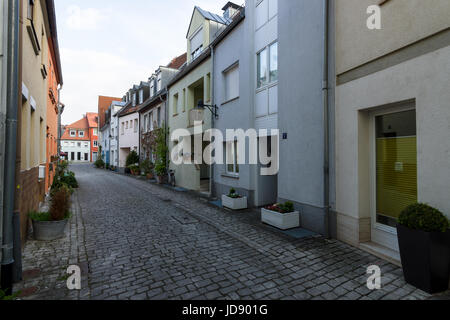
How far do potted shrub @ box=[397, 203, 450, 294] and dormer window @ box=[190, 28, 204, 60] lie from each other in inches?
517

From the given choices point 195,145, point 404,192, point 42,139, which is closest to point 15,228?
point 404,192

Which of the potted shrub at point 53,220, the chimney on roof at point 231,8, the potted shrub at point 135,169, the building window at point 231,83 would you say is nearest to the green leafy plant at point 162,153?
the potted shrub at point 135,169

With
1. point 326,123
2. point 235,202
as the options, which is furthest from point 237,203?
point 326,123

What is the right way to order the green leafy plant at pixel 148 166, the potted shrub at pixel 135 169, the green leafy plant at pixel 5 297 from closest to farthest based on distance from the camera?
the green leafy plant at pixel 5 297
the green leafy plant at pixel 148 166
the potted shrub at pixel 135 169

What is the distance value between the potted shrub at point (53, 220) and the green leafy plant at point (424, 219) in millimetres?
6213

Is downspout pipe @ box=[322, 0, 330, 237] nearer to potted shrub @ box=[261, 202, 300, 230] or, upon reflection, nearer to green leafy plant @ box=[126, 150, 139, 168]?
potted shrub @ box=[261, 202, 300, 230]

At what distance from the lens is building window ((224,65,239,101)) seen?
9523 millimetres

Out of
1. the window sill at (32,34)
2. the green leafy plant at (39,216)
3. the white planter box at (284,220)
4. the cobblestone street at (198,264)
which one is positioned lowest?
the cobblestone street at (198,264)

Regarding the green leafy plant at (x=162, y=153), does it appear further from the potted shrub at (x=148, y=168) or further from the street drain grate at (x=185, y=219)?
the street drain grate at (x=185, y=219)

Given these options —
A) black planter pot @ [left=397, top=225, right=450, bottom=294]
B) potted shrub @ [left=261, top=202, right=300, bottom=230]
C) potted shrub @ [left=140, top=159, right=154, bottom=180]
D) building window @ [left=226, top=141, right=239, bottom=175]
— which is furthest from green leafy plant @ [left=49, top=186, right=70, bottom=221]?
potted shrub @ [left=140, top=159, right=154, bottom=180]

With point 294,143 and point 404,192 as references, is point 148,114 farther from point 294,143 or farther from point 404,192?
point 404,192

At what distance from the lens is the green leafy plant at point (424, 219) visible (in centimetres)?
309

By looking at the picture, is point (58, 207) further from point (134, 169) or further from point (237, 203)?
point (134, 169)
